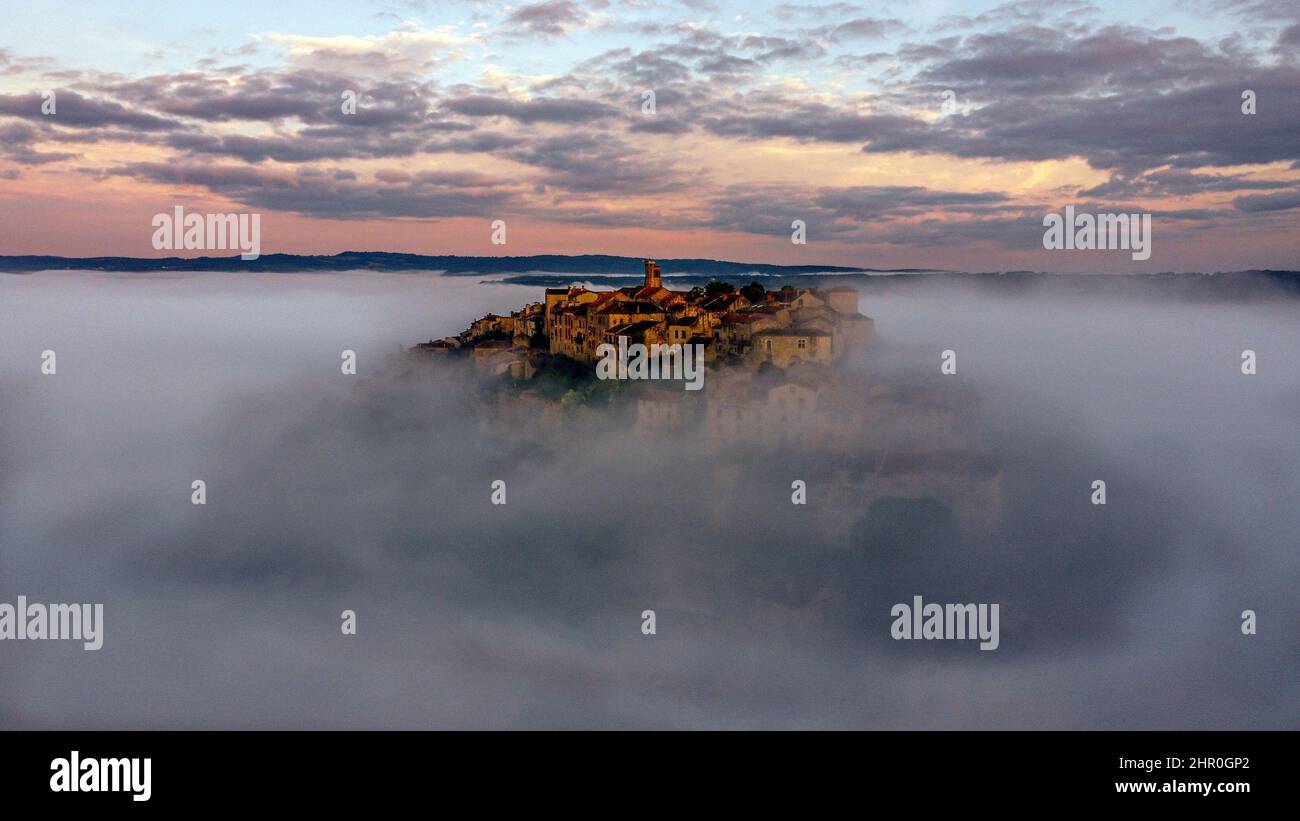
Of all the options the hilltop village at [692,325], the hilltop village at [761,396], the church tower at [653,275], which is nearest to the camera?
the hilltop village at [761,396]

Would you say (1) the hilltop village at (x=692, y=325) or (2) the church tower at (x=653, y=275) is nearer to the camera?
(1) the hilltop village at (x=692, y=325)

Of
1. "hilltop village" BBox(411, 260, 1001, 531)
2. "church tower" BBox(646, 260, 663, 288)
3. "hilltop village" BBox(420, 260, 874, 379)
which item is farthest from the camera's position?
"church tower" BBox(646, 260, 663, 288)

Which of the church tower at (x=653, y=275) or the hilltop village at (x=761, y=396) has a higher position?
the church tower at (x=653, y=275)

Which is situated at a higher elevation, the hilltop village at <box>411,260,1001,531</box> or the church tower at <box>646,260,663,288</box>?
the church tower at <box>646,260,663,288</box>
